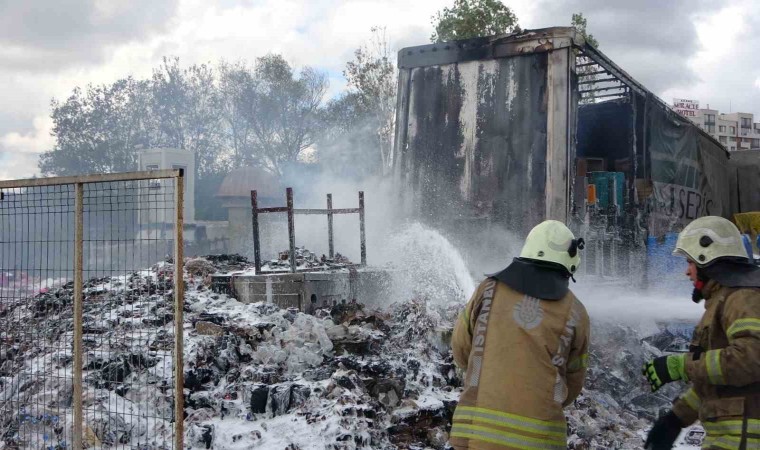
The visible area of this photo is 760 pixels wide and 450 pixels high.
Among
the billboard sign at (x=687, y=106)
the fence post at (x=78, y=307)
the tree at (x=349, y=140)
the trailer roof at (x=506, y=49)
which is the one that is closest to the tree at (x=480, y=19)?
the tree at (x=349, y=140)

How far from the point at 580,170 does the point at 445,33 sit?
14611 millimetres

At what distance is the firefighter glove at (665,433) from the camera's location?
8.93ft

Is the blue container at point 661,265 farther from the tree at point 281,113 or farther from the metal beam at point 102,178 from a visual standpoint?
the tree at point 281,113

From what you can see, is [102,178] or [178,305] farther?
[102,178]

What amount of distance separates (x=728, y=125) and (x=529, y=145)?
114841 mm

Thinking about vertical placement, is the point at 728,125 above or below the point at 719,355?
above

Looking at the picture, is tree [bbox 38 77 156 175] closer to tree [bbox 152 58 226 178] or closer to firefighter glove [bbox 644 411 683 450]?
tree [bbox 152 58 226 178]

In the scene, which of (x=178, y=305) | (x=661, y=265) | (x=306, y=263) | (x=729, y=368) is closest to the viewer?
(x=729, y=368)

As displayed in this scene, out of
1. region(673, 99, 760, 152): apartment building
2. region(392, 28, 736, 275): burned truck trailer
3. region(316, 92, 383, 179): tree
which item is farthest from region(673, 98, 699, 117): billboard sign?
region(392, 28, 736, 275): burned truck trailer

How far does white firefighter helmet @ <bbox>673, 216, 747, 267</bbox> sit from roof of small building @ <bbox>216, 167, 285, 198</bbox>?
83.9 ft

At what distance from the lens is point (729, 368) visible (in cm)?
233

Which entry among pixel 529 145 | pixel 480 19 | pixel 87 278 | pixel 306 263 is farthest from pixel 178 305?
pixel 480 19

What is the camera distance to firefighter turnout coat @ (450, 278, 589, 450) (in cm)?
234

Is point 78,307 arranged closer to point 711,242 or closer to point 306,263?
point 711,242
